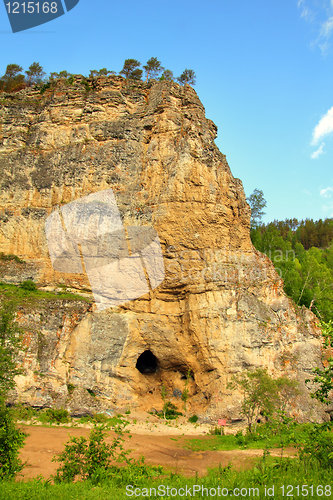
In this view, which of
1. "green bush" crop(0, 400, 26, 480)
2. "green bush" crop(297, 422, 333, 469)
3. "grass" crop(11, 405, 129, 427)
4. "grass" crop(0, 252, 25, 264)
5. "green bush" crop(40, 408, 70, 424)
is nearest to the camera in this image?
"green bush" crop(297, 422, 333, 469)

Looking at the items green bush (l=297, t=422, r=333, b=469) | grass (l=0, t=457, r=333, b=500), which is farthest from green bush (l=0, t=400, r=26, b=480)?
green bush (l=297, t=422, r=333, b=469)

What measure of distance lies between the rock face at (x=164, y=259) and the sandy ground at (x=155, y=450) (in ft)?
7.60

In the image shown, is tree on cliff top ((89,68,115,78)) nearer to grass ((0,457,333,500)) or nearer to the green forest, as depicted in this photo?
the green forest

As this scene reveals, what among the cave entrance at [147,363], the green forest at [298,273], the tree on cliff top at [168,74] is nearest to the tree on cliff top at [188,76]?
the tree on cliff top at [168,74]

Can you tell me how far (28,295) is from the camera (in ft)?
78.3

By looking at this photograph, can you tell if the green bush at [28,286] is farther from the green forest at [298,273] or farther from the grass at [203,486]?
the green forest at [298,273]

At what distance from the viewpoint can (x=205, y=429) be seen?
2095cm

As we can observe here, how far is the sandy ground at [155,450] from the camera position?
13817 millimetres

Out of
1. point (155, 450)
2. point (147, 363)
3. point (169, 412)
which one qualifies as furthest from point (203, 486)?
point (147, 363)

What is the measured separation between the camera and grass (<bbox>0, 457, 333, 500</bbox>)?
27.4ft

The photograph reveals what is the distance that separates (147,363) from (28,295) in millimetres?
10662

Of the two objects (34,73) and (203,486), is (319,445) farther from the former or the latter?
(34,73)

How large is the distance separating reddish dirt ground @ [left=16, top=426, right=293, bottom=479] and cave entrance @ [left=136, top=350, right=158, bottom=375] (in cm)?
787

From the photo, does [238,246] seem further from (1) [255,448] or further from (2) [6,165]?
(2) [6,165]
